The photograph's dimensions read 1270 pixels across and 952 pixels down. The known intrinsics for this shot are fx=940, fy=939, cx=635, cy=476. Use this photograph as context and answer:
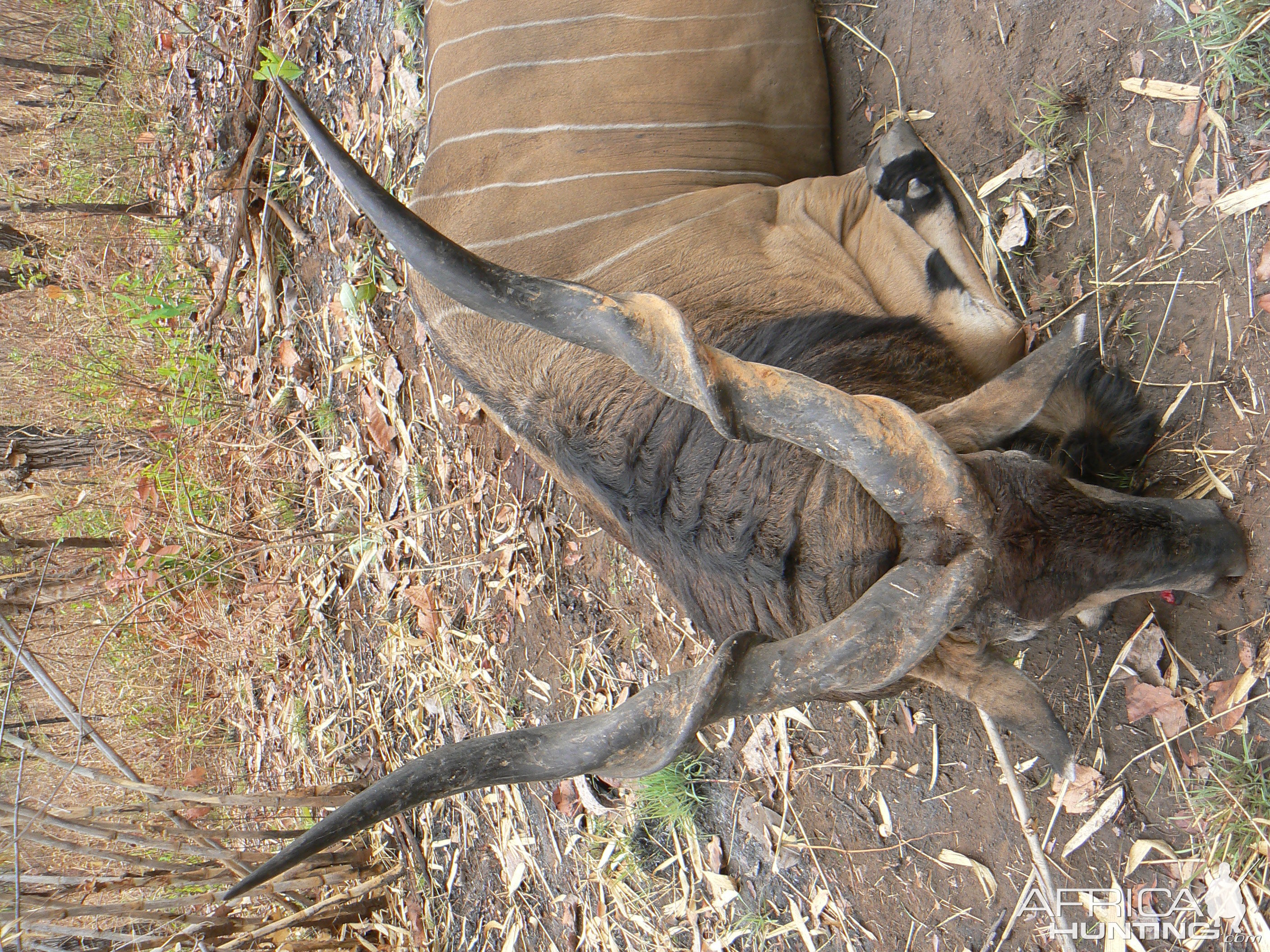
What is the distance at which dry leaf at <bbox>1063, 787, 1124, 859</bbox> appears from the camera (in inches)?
97.0

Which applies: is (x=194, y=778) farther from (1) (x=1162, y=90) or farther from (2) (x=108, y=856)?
(1) (x=1162, y=90)

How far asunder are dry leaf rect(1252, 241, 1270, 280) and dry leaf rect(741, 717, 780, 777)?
6.59ft

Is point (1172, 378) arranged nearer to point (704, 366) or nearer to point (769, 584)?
point (769, 584)

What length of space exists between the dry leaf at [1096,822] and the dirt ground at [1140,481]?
2cm

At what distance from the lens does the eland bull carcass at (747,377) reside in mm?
1713

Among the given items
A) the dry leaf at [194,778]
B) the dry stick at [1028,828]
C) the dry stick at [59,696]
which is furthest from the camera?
the dry leaf at [194,778]

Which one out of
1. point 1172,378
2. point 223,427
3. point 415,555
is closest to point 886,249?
point 1172,378

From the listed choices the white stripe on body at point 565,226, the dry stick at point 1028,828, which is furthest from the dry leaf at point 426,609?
the dry stick at point 1028,828

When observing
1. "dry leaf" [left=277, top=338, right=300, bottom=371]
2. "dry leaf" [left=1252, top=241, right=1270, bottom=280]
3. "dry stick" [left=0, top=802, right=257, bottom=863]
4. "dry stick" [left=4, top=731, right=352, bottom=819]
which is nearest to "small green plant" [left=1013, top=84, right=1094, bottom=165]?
"dry leaf" [left=1252, top=241, right=1270, bottom=280]

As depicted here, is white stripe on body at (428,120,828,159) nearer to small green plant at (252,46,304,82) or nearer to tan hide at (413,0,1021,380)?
tan hide at (413,0,1021,380)

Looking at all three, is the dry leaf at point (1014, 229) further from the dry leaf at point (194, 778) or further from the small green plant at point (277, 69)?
the dry leaf at point (194, 778)

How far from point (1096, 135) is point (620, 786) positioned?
280cm

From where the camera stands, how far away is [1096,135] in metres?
2.64

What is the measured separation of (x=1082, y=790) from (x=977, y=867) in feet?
1.42
